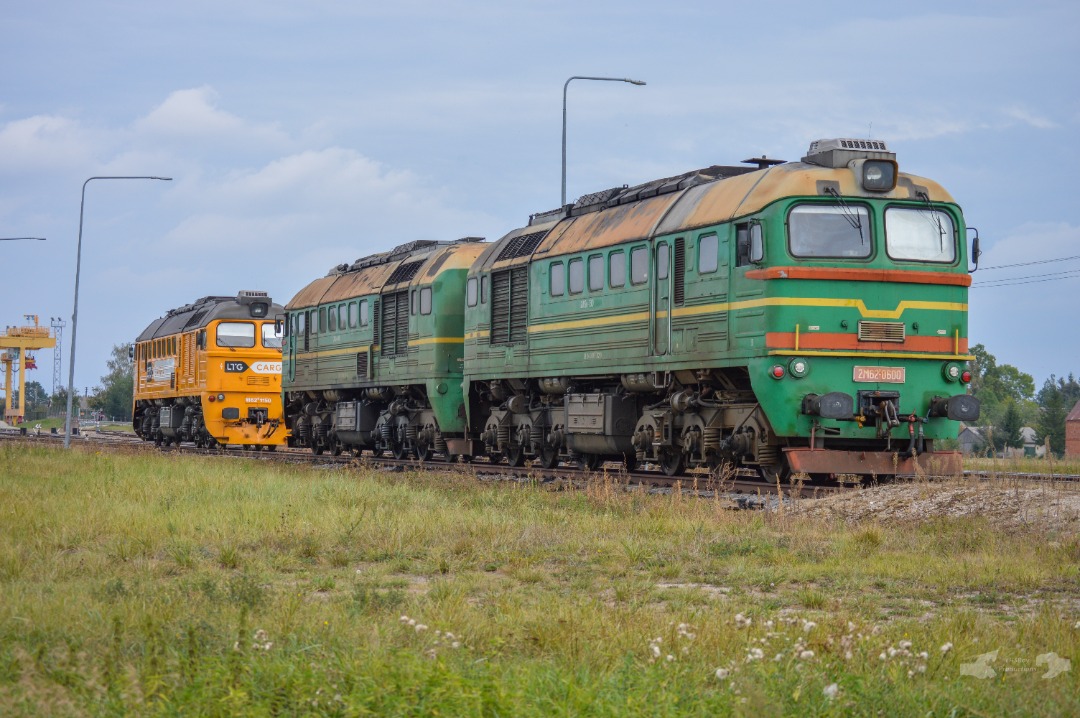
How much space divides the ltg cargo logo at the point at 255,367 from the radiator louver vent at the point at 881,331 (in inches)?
960

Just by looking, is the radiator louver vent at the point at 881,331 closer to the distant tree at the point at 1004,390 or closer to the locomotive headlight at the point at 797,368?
the locomotive headlight at the point at 797,368

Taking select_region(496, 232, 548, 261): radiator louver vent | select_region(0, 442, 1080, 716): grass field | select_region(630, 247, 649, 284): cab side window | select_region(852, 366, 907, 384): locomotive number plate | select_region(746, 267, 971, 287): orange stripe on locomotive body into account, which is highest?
select_region(496, 232, 548, 261): radiator louver vent

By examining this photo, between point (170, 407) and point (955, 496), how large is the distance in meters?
32.2

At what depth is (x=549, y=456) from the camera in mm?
24344

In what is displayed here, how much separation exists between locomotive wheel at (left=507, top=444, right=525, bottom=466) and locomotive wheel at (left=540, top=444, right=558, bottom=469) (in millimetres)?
656

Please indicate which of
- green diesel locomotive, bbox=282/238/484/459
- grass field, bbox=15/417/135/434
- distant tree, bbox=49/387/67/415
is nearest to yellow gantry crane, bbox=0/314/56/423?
grass field, bbox=15/417/135/434

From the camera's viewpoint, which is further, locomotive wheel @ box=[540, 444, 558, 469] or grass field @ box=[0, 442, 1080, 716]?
locomotive wheel @ box=[540, 444, 558, 469]

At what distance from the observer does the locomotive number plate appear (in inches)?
679

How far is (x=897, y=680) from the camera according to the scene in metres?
6.54

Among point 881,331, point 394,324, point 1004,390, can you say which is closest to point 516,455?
point 394,324

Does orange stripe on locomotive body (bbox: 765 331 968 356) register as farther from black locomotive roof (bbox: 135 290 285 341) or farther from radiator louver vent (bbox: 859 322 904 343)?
black locomotive roof (bbox: 135 290 285 341)

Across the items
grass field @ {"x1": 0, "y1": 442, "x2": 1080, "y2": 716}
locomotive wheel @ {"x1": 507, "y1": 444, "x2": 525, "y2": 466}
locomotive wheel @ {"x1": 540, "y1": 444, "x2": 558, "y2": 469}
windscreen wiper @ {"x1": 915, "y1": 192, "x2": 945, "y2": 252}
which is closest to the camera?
grass field @ {"x1": 0, "y1": 442, "x2": 1080, "y2": 716}

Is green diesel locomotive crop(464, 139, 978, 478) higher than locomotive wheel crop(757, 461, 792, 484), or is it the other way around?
green diesel locomotive crop(464, 139, 978, 478)

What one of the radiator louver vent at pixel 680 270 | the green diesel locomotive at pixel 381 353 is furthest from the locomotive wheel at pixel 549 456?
the radiator louver vent at pixel 680 270
